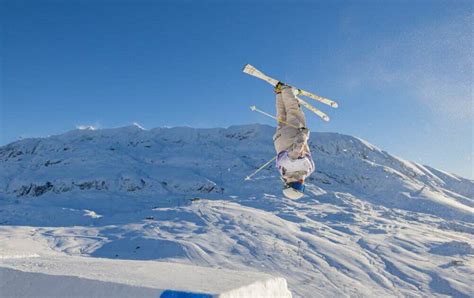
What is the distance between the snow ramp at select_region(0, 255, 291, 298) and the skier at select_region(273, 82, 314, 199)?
2699 mm

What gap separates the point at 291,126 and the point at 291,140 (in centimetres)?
21

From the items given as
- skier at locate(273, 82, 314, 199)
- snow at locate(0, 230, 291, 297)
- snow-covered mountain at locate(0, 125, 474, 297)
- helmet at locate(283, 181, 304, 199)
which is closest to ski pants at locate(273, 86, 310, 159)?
skier at locate(273, 82, 314, 199)

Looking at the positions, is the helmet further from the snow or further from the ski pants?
the snow

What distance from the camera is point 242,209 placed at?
28.0 m

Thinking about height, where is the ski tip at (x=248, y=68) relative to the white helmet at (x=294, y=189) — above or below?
above

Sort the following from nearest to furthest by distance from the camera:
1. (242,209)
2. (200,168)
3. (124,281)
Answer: (124,281) → (242,209) → (200,168)

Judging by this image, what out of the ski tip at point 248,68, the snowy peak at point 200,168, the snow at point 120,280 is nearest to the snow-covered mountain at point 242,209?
the snowy peak at point 200,168

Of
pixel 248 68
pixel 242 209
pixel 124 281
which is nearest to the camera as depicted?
pixel 124 281

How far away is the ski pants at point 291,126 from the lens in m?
6.00

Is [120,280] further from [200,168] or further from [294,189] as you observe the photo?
[200,168]

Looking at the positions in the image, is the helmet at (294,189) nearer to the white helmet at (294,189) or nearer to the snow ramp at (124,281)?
the white helmet at (294,189)

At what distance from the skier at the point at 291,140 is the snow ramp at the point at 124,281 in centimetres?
270

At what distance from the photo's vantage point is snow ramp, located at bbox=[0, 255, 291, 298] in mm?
2826

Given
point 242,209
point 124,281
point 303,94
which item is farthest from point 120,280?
point 242,209
